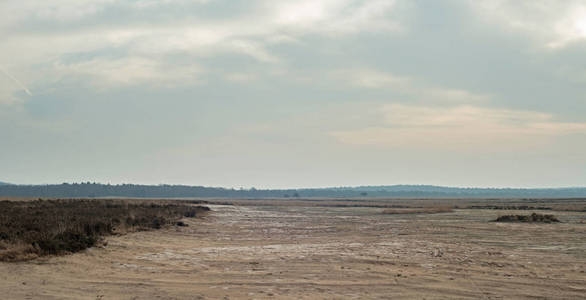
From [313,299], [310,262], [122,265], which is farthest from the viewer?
[310,262]

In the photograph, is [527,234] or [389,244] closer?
[389,244]

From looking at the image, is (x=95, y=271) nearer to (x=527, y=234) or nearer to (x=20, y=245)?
(x=20, y=245)

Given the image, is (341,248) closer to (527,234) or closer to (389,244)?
(389,244)

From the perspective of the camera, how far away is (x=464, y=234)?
91.2 feet

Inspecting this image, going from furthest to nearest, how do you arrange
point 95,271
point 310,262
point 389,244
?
point 389,244 < point 310,262 < point 95,271

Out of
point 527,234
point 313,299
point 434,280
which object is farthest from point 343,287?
point 527,234

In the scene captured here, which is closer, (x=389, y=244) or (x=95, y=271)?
(x=95, y=271)

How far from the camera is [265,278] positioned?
1341cm

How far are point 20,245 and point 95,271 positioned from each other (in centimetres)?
371

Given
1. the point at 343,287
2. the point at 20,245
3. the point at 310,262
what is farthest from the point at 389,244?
the point at 20,245

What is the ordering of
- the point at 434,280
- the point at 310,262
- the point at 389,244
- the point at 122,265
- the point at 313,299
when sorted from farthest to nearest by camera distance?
the point at 389,244 → the point at 310,262 → the point at 122,265 → the point at 434,280 → the point at 313,299

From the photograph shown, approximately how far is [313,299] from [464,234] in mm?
19330

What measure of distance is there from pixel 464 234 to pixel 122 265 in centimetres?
1929

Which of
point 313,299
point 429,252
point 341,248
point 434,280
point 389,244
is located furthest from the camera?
point 389,244
